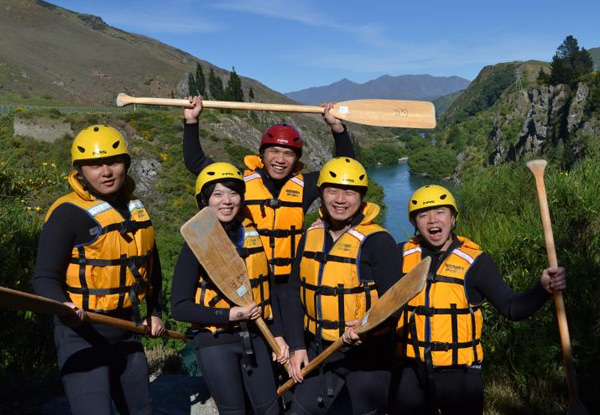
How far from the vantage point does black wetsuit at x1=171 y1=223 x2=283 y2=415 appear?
3.23m

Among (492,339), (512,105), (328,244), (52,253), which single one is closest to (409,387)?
(328,244)

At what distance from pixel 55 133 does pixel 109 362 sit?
3864 centimetres

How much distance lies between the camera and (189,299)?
3.31 meters

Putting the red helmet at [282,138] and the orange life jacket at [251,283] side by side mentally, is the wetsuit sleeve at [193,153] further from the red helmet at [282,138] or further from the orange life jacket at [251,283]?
the orange life jacket at [251,283]

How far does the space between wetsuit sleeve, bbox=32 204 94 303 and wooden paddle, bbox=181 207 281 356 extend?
0.68 meters

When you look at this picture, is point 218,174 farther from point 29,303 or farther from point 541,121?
point 541,121

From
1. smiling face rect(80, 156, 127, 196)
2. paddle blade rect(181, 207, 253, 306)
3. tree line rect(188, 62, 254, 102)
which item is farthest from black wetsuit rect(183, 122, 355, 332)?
tree line rect(188, 62, 254, 102)

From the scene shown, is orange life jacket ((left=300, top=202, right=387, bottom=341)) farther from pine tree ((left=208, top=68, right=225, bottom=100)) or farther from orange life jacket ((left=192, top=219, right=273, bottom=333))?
pine tree ((left=208, top=68, right=225, bottom=100))

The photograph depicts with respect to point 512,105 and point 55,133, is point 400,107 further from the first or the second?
point 512,105

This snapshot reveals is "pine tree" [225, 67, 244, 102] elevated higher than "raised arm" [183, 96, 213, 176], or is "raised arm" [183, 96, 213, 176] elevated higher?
"pine tree" [225, 67, 244, 102]

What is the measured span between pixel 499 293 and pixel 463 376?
60 cm

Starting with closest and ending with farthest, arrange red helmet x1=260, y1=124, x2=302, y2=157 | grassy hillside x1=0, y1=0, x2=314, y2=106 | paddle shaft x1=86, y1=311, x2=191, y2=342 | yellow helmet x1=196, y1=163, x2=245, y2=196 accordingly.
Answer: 1. paddle shaft x1=86, y1=311, x2=191, y2=342
2. yellow helmet x1=196, y1=163, x2=245, y2=196
3. red helmet x1=260, y1=124, x2=302, y2=157
4. grassy hillside x1=0, y1=0, x2=314, y2=106

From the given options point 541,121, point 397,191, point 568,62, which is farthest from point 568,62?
point 397,191

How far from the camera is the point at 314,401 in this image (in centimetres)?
334
